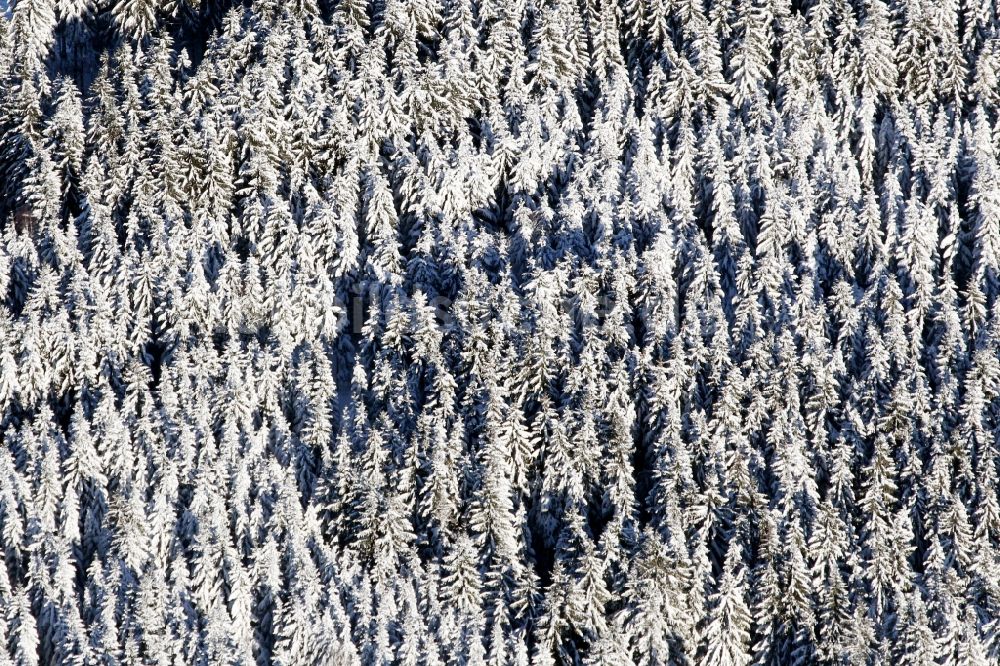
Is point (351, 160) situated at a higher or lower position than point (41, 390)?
higher

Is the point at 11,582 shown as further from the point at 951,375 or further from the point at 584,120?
the point at 951,375

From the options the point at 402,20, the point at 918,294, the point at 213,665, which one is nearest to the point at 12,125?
Answer: the point at 402,20

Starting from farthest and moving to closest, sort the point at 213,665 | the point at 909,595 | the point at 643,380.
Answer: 1. the point at 643,380
2. the point at 909,595
3. the point at 213,665

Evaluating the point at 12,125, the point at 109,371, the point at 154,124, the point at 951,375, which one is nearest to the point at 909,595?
the point at 951,375

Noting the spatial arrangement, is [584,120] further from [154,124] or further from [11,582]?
[11,582]

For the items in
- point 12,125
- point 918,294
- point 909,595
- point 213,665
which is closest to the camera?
point 213,665

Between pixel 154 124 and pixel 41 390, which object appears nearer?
pixel 41 390

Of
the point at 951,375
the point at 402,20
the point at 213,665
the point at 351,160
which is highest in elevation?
the point at 402,20
